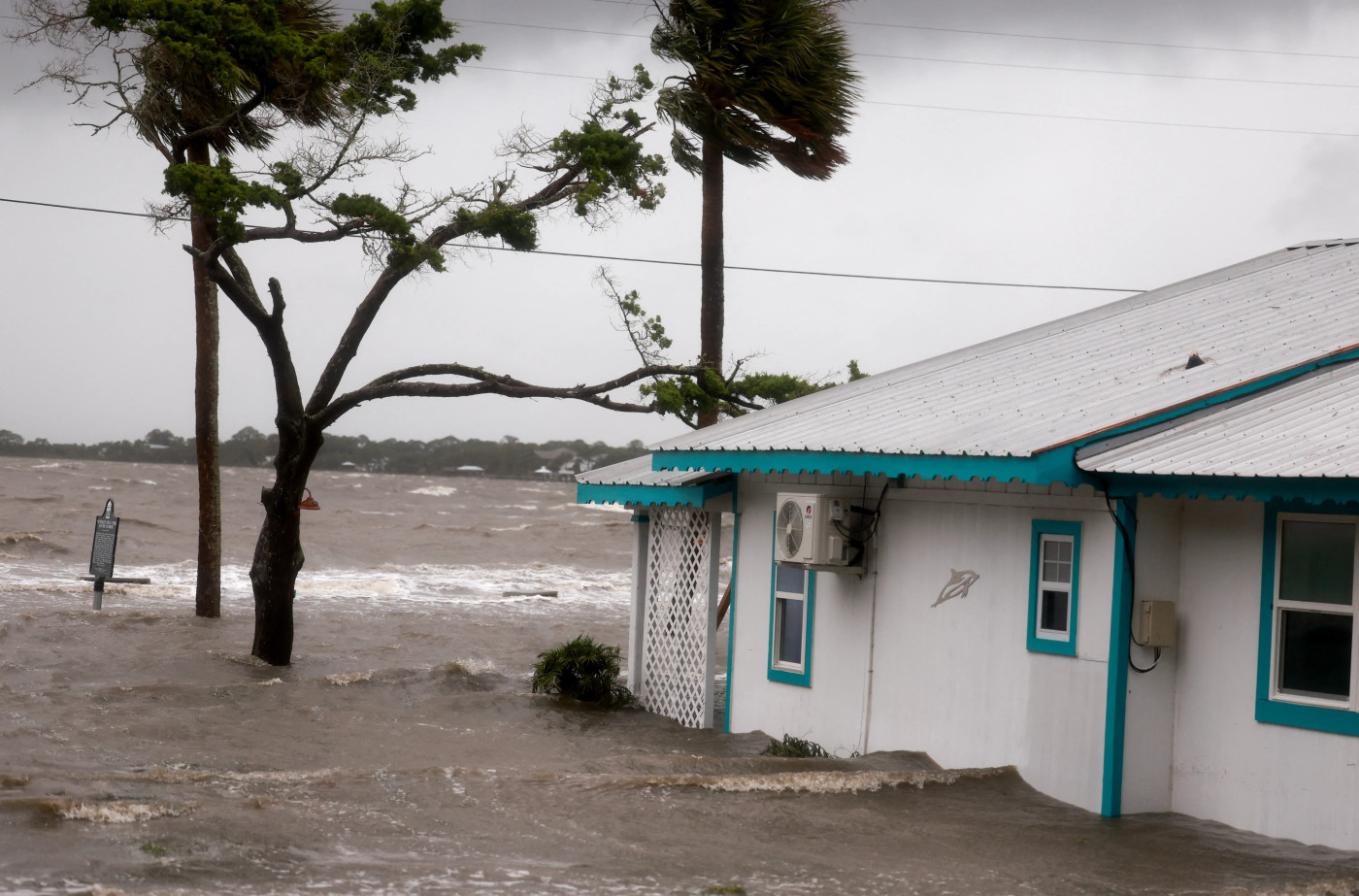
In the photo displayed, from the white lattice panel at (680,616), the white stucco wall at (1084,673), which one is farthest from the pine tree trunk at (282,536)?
the white stucco wall at (1084,673)

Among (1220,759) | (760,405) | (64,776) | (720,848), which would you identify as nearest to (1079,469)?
(1220,759)

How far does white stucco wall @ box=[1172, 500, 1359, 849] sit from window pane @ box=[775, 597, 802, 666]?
3.88 m

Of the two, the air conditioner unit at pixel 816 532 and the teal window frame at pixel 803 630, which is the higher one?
the air conditioner unit at pixel 816 532

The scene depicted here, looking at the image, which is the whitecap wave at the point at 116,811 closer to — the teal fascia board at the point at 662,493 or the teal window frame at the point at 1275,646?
the teal fascia board at the point at 662,493

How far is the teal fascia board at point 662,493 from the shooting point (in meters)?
13.0

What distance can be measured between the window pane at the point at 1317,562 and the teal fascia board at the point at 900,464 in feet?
4.14

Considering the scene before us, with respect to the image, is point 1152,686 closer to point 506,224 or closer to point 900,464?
point 900,464

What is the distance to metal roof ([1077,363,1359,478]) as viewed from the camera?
25.6 feet

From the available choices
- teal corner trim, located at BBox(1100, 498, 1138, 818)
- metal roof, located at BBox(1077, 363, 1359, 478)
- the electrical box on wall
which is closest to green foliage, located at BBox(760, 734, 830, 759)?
teal corner trim, located at BBox(1100, 498, 1138, 818)

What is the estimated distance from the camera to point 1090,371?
11328mm

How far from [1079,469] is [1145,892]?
277cm

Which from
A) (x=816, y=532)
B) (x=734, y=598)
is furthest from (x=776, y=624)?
(x=816, y=532)

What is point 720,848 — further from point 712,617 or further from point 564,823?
point 712,617

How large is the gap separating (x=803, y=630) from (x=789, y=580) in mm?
504
